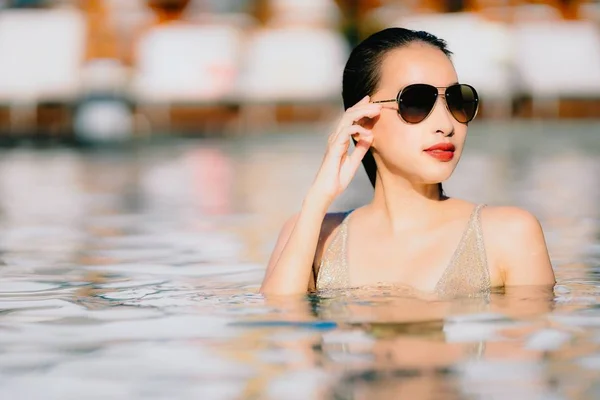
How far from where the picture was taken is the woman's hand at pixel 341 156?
4324 millimetres

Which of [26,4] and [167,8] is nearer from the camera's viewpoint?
[26,4]

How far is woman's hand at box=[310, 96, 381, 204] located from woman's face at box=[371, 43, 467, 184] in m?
0.06

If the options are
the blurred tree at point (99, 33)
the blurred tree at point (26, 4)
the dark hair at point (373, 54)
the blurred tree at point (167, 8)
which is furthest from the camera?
the blurred tree at point (167, 8)

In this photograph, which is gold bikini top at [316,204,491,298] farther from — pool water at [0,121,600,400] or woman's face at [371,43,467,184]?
woman's face at [371,43,467,184]

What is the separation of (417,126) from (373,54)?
322mm

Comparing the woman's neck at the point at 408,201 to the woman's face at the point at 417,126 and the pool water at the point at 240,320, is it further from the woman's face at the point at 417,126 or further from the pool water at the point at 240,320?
the pool water at the point at 240,320

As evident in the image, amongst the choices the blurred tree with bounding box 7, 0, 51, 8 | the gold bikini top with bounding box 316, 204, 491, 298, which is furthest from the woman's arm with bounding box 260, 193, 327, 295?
the blurred tree with bounding box 7, 0, 51, 8

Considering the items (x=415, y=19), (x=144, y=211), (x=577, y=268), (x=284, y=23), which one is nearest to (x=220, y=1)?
(x=284, y=23)

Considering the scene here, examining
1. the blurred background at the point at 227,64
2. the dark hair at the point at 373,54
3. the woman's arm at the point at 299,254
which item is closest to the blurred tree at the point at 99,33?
the blurred background at the point at 227,64

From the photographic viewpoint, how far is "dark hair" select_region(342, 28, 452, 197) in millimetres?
4422

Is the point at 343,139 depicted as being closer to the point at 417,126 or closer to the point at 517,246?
the point at 417,126

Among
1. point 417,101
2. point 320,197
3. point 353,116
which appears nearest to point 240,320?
point 320,197

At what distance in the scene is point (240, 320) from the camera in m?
4.15

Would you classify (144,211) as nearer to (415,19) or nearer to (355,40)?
(415,19)
